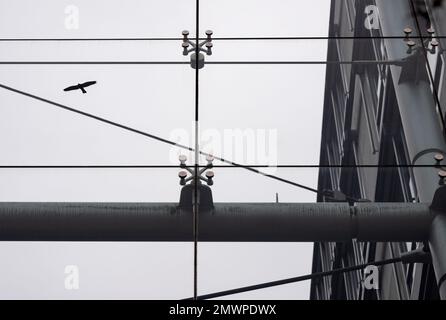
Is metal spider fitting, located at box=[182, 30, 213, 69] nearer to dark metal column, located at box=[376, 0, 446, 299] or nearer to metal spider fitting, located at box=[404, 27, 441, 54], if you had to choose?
dark metal column, located at box=[376, 0, 446, 299]

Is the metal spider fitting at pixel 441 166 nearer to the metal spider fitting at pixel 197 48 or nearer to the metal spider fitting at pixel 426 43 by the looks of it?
the metal spider fitting at pixel 426 43

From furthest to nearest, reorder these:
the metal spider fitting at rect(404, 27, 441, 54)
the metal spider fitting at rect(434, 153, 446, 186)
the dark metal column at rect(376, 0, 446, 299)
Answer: the metal spider fitting at rect(404, 27, 441, 54) < the dark metal column at rect(376, 0, 446, 299) < the metal spider fitting at rect(434, 153, 446, 186)

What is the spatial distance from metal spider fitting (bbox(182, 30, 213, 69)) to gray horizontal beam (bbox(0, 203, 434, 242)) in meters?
2.72

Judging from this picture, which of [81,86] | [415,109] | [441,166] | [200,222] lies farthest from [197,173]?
[415,109]

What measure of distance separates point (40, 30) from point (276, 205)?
4.92m

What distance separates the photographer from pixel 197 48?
21.1m

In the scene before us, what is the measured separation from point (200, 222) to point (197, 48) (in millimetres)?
3310

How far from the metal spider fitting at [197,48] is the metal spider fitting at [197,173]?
2360 mm

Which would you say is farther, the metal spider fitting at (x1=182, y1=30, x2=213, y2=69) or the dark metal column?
the metal spider fitting at (x1=182, y1=30, x2=213, y2=69)

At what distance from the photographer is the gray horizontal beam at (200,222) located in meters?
18.8

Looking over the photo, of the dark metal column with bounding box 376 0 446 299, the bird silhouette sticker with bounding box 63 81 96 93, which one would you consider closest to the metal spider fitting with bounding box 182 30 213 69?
the bird silhouette sticker with bounding box 63 81 96 93

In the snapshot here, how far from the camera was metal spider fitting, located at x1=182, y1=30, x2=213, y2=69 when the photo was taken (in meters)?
20.9
